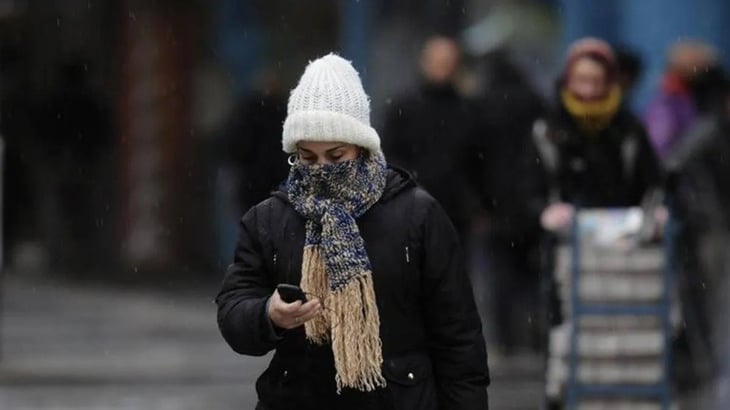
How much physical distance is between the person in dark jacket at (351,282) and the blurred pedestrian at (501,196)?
6565 millimetres

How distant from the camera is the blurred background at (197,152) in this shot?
12.7 m

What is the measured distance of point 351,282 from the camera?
18.4 ft

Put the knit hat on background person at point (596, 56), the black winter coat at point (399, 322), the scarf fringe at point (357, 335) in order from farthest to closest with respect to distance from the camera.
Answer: the knit hat on background person at point (596, 56)
the black winter coat at point (399, 322)
the scarf fringe at point (357, 335)

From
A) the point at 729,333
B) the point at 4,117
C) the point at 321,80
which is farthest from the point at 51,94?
the point at 321,80

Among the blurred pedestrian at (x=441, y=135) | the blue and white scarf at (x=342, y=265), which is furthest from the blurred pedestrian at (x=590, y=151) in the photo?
the blue and white scarf at (x=342, y=265)

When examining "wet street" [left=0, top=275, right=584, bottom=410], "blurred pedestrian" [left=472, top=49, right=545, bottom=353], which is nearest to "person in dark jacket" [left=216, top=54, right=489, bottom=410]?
"wet street" [left=0, top=275, right=584, bottom=410]

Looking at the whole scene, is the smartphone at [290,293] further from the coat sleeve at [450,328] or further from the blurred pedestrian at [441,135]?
the blurred pedestrian at [441,135]

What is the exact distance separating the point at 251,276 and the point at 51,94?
14.5 meters

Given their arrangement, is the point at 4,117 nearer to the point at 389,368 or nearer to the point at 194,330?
the point at 194,330

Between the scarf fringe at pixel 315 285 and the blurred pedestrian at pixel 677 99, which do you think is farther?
the blurred pedestrian at pixel 677 99

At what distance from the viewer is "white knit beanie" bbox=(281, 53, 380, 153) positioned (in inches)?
223

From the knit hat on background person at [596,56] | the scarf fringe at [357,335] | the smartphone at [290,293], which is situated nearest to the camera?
the smartphone at [290,293]

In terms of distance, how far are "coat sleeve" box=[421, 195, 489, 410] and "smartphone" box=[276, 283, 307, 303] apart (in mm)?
437

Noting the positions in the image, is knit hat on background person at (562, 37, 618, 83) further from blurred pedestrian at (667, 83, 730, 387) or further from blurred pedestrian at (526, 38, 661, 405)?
blurred pedestrian at (667, 83, 730, 387)
